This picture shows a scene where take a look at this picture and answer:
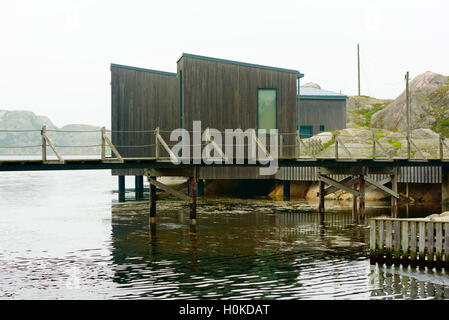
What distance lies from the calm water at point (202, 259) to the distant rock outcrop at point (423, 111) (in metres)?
29.0

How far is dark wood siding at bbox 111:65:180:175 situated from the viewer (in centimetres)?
3562

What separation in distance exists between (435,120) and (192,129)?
33769mm

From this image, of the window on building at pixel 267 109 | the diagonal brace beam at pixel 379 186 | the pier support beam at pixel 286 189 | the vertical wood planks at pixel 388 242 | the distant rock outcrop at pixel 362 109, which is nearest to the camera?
the vertical wood planks at pixel 388 242

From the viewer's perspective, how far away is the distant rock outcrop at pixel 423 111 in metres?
57.7

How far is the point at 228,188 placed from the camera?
44.9m

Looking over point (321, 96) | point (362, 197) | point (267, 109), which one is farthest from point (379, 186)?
point (321, 96)

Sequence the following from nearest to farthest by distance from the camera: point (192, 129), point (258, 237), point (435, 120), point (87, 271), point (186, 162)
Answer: point (87, 271) → point (258, 237) → point (186, 162) → point (192, 129) → point (435, 120)

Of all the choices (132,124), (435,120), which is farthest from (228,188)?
(435,120)

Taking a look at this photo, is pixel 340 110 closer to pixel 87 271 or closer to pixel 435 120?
pixel 435 120

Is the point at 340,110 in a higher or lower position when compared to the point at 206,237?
higher

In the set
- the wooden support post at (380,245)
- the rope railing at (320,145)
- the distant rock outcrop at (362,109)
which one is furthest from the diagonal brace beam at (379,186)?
the distant rock outcrop at (362,109)

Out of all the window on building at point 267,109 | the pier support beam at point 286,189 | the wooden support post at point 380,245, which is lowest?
the wooden support post at point 380,245

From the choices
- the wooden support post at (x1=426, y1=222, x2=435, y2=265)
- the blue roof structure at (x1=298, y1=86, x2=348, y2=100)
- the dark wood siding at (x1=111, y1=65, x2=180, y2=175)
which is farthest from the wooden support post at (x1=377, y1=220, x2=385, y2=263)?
the blue roof structure at (x1=298, y1=86, x2=348, y2=100)

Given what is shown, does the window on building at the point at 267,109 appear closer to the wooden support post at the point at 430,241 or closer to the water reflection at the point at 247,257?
the water reflection at the point at 247,257
